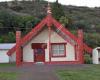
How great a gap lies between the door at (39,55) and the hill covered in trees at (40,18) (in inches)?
725

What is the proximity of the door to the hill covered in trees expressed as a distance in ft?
60.4

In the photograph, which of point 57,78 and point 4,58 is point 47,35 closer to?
point 4,58

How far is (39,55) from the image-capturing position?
49438mm

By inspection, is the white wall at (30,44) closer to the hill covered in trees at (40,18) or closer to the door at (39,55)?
the door at (39,55)

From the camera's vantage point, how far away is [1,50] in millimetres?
56094

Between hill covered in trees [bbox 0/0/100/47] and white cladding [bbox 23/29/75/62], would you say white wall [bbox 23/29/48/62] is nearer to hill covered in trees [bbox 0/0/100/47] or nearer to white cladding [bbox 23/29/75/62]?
white cladding [bbox 23/29/75/62]

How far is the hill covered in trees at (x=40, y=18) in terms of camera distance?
7531 centimetres

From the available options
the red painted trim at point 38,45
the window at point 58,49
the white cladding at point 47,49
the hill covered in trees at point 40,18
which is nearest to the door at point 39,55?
the white cladding at point 47,49

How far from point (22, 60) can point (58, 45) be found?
401 cm

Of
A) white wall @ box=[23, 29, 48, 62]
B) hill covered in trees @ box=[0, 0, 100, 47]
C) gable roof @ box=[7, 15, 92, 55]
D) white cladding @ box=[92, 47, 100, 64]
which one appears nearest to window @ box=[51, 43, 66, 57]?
white wall @ box=[23, 29, 48, 62]

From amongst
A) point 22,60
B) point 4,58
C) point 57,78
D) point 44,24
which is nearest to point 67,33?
point 44,24

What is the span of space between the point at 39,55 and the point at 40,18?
144 feet

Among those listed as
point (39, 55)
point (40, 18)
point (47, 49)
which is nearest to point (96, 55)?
point (47, 49)

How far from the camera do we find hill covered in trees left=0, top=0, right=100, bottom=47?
7531 centimetres
